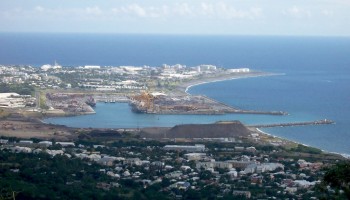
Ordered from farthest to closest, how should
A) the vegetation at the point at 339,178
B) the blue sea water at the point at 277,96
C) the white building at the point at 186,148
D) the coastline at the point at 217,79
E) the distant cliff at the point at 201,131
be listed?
the coastline at the point at 217,79 → the blue sea water at the point at 277,96 → the distant cliff at the point at 201,131 → the white building at the point at 186,148 → the vegetation at the point at 339,178

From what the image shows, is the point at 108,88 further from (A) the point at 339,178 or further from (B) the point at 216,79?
(A) the point at 339,178

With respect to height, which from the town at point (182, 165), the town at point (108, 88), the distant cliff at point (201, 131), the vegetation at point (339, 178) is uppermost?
the vegetation at point (339, 178)

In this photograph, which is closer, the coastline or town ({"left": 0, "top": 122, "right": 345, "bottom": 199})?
town ({"left": 0, "top": 122, "right": 345, "bottom": 199})

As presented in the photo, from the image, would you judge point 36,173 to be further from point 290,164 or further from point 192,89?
point 192,89

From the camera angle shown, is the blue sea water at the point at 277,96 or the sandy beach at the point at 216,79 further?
the sandy beach at the point at 216,79

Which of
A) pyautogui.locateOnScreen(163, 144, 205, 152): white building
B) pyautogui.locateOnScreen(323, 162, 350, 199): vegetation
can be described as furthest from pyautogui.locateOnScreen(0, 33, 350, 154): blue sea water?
pyautogui.locateOnScreen(323, 162, 350, 199): vegetation

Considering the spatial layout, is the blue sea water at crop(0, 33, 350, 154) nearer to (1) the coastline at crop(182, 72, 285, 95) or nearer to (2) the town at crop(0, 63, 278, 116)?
(1) the coastline at crop(182, 72, 285, 95)

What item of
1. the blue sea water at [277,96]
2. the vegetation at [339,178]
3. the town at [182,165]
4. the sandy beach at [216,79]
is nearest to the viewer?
the vegetation at [339,178]

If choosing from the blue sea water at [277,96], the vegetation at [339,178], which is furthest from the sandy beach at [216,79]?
the vegetation at [339,178]

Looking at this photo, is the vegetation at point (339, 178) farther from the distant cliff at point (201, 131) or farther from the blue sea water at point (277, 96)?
the distant cliff at point (201, 131)

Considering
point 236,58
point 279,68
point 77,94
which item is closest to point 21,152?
point 77,94

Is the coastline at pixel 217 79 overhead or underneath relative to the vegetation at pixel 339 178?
underneath

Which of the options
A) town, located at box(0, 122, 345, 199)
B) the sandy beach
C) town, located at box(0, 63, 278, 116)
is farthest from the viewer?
the sandy beach
